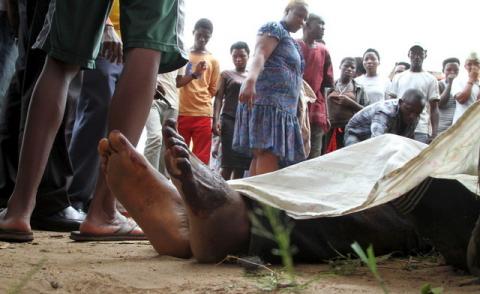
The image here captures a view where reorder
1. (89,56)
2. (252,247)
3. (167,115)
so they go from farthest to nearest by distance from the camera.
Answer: (167,115) → (89,56) → (252,247)

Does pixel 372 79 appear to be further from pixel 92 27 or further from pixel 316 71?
pixel 92 27

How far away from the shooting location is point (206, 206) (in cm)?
155

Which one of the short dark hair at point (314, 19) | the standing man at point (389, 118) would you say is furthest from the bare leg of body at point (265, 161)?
the short dark hair at point (314, 19)

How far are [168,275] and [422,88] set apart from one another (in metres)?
5.47

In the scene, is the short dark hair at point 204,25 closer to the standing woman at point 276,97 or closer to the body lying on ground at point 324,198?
the standing woman at point 276,97

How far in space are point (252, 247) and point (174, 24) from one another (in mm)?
823

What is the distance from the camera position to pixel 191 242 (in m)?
1.64

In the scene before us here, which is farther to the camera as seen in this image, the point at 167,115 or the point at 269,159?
the point at 167,115

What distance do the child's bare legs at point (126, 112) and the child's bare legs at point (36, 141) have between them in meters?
0.17

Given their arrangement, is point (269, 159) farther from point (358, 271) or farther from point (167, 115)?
point (358, 271)

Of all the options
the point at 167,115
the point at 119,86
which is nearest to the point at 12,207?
the point at 119,86

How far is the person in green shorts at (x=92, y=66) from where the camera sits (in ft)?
6.37

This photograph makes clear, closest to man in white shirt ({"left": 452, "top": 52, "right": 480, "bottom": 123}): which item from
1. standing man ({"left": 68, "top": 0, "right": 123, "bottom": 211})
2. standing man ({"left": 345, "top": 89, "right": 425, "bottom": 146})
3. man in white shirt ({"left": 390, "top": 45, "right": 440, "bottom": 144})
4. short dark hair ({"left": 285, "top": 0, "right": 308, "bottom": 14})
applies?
man in white shirt ({"left": 390, "top": 45, "right": 440, "bottom": 144})

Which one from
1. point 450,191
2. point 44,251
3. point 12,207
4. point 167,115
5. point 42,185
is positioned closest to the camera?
point 450,191
